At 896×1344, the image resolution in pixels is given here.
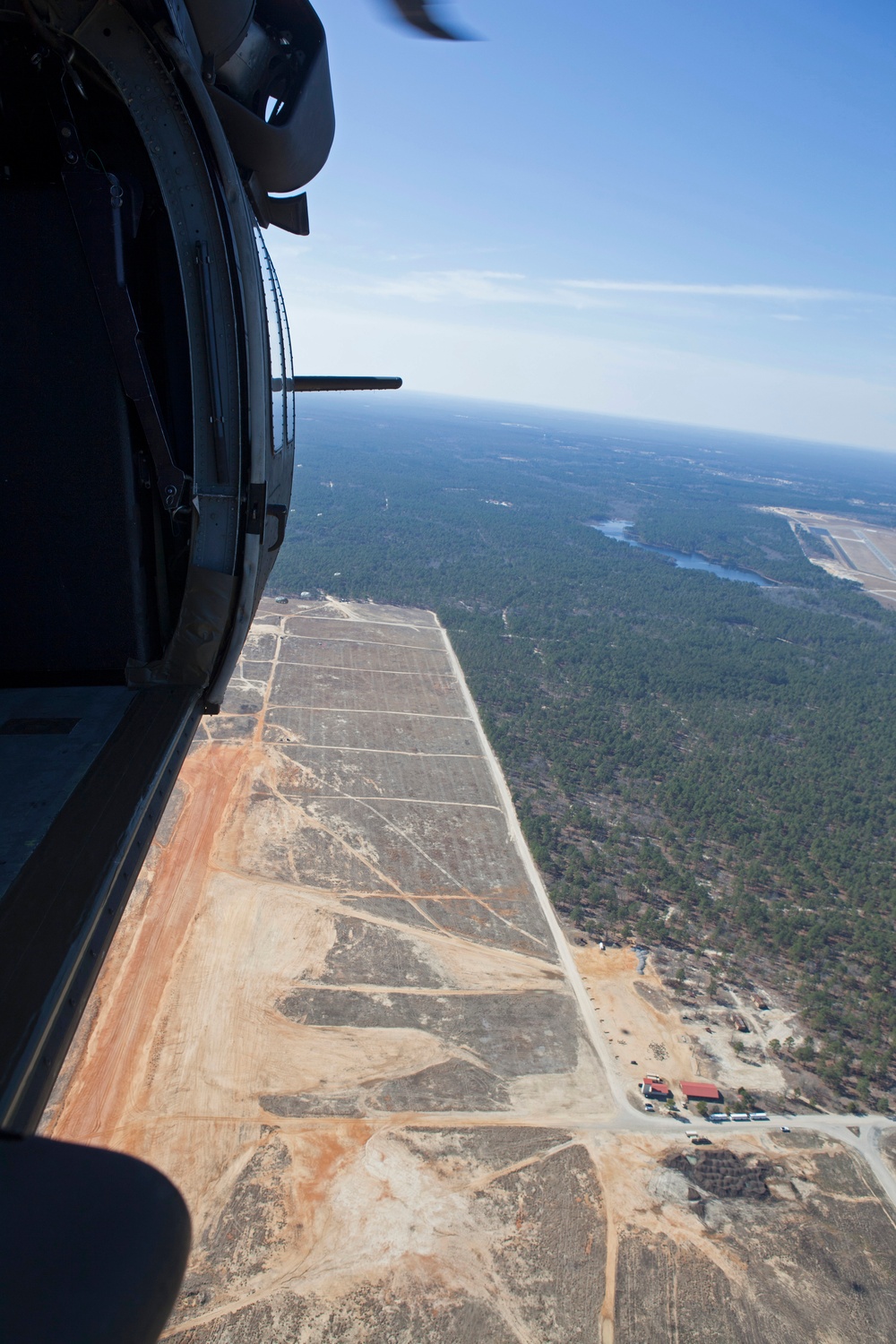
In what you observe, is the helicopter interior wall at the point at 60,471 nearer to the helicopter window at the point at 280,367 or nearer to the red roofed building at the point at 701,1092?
the helicopter window at the point at 280,367

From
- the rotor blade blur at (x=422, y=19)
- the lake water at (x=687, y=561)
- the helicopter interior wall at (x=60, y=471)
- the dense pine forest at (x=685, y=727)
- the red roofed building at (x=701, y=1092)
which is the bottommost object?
the lake water at (x=687, y=561)

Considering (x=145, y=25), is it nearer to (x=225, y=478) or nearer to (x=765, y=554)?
(x=225, y=478)

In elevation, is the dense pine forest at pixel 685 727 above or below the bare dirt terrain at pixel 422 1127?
below

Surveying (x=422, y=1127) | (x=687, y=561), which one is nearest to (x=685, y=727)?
(x=422, y=1127)

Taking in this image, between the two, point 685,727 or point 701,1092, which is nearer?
point 701,1092

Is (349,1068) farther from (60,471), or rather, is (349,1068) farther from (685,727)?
(685,727)

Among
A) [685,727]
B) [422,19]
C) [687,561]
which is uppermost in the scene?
[422,19]

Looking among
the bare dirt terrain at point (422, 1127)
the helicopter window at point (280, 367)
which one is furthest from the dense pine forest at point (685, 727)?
the helicopter window at point (280, 367)

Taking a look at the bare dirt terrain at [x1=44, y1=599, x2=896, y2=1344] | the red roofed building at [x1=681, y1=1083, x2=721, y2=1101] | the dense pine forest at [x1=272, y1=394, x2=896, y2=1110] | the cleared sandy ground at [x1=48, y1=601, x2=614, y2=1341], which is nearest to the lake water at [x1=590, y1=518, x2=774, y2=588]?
the dense pine forest at [x1=272, y1=394, x2=896, y2=1110]
